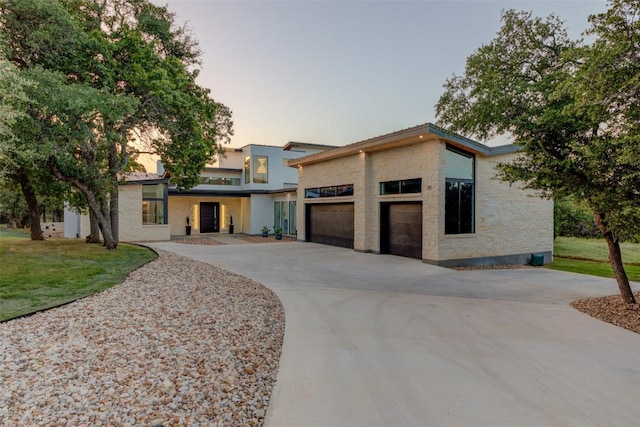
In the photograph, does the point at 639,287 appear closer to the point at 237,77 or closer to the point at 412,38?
the point at 412,38

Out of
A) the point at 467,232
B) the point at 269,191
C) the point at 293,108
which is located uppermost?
the point at 293,108

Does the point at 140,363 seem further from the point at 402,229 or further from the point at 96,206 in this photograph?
the point at 402,229

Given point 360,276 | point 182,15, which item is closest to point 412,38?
point 182,15

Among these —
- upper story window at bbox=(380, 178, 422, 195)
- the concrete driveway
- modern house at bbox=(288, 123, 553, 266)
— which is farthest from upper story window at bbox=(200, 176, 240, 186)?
the concrete driveway

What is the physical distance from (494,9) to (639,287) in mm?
8942

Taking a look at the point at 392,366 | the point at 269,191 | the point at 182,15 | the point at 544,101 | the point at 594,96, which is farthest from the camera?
the point at 269,191

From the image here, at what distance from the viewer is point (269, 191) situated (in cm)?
2238

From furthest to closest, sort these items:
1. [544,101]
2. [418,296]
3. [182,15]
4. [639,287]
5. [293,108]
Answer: [293,108] < [182,15] < [639,287] < [418,296] < [544,101]

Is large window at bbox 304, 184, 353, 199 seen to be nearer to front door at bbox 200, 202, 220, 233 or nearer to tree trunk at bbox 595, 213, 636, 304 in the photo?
front door at bbox 200, 202, 220, 233

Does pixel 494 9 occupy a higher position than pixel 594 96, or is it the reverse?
pixel 494 9

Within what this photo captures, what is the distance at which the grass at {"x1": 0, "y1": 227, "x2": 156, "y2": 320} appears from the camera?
5236 mm

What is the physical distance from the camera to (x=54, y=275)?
7102mm

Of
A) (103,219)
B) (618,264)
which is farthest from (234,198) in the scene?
(618,264)

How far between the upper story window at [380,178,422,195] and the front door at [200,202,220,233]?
1499 cm
